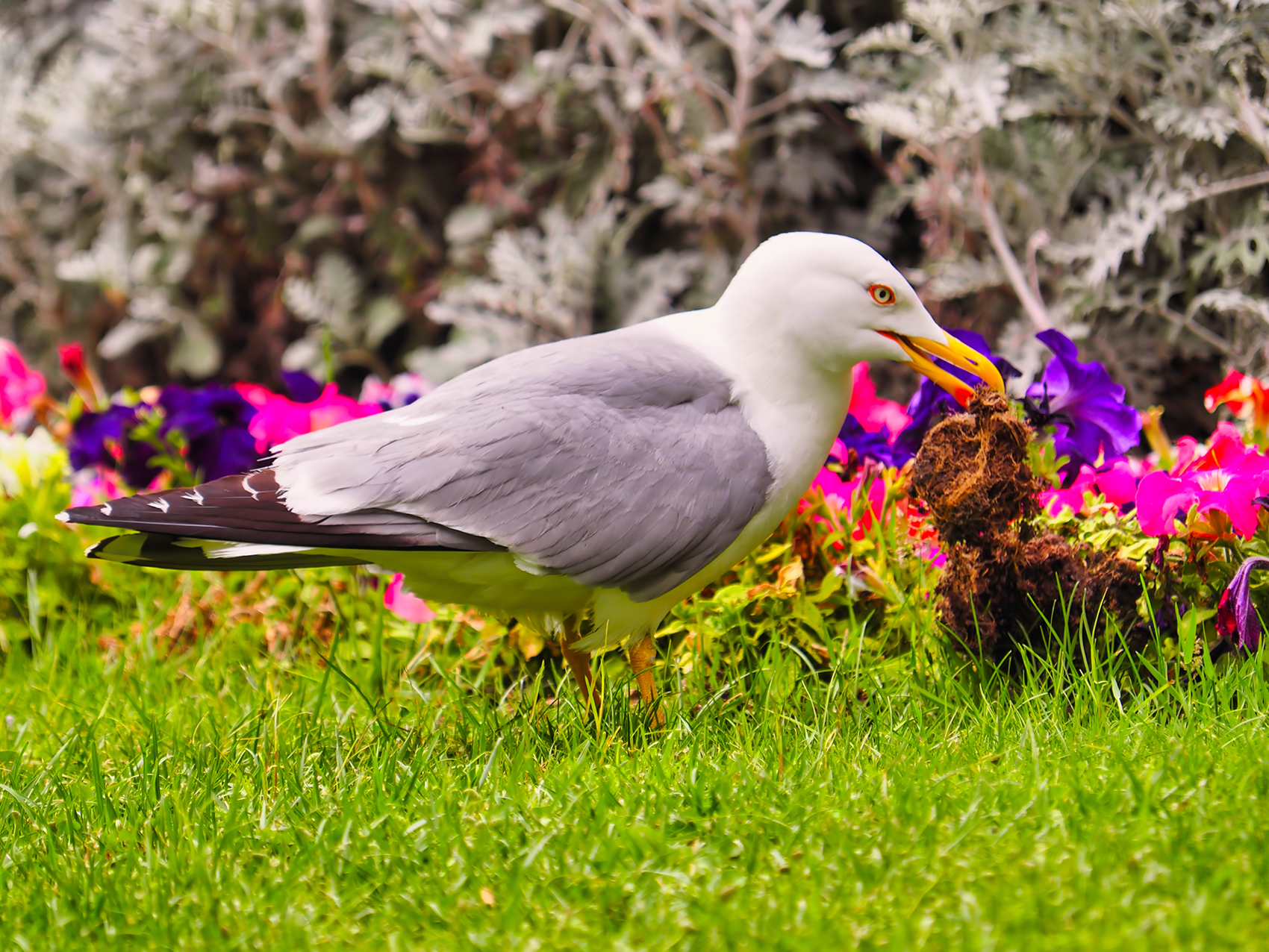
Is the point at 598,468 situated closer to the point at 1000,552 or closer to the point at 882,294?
the point at 882,294

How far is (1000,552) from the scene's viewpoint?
2.29m

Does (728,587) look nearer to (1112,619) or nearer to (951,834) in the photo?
(1112,619)

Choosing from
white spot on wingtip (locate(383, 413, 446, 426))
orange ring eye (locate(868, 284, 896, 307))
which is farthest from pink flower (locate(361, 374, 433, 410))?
orange ring eye (locate(868, 284, 896, 307))

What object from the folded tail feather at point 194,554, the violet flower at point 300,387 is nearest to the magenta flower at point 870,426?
the folded tail feather at point 194,554

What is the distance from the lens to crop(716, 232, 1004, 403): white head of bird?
2.23 meters

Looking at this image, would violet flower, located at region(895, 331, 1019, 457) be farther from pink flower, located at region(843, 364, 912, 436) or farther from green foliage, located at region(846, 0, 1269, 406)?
green foliage, located at region(846, 0, 1269, 406)

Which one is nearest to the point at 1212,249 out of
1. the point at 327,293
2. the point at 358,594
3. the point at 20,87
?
the point at 358,594

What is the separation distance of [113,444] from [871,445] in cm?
218

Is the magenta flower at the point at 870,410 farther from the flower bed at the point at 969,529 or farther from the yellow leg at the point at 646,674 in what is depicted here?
the yellow leg at the point at 646,674

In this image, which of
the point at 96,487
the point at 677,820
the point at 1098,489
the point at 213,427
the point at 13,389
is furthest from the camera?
the point at 13,389

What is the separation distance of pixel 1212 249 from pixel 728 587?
184cm

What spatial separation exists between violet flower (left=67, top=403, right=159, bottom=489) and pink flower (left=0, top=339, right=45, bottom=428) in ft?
2.18

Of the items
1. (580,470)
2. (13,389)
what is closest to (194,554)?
(580,470)

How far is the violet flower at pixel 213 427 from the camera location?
11.3 feet
